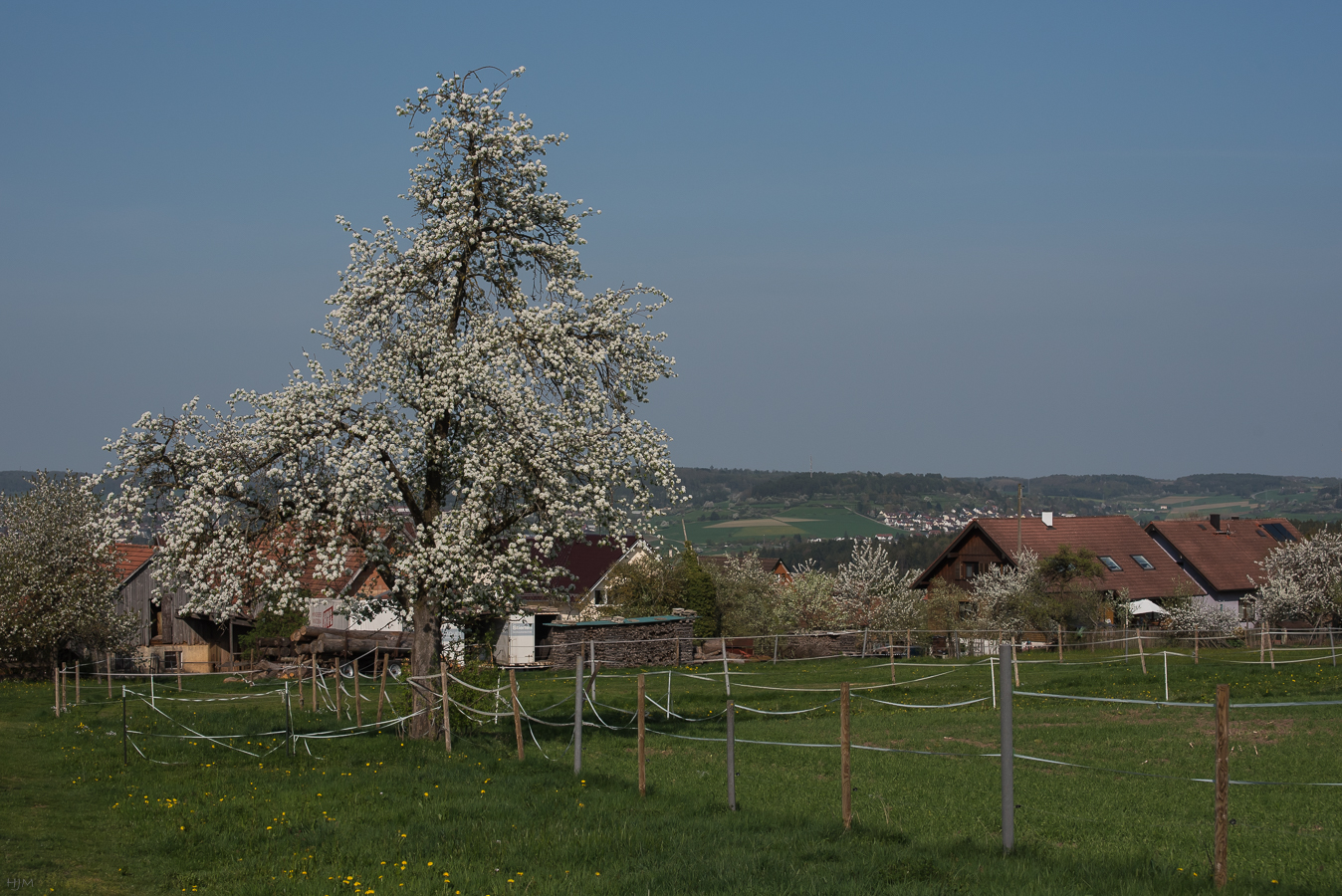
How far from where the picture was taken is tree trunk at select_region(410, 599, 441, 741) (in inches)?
760

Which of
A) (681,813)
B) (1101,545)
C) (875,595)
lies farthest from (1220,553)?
(681,813)

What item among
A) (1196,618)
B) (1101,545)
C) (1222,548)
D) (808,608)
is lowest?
(1196,618)

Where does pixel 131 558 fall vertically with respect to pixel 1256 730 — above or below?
above

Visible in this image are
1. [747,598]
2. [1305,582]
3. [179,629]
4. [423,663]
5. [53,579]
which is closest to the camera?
[423,663]

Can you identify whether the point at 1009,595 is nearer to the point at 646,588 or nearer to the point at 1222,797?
the point at 646,588

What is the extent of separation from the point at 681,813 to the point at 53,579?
40584 mm

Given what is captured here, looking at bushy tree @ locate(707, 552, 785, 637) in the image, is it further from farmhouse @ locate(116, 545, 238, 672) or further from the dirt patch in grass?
the dirt patch in grass

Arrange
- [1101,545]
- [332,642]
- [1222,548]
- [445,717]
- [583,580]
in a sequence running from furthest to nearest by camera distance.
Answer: [1222,548]
[1101,545]
[583,580]
[332,642]
[445,717]

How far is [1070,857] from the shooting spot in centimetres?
927

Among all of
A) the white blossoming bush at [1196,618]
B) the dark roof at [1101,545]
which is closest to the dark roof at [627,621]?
the dark roof at [1101,545]

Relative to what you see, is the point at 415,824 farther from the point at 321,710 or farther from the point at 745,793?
the point at 321,710

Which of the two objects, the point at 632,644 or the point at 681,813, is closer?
the point at 681,813

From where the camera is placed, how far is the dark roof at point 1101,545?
64.3 m

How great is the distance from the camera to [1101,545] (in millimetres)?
67688
